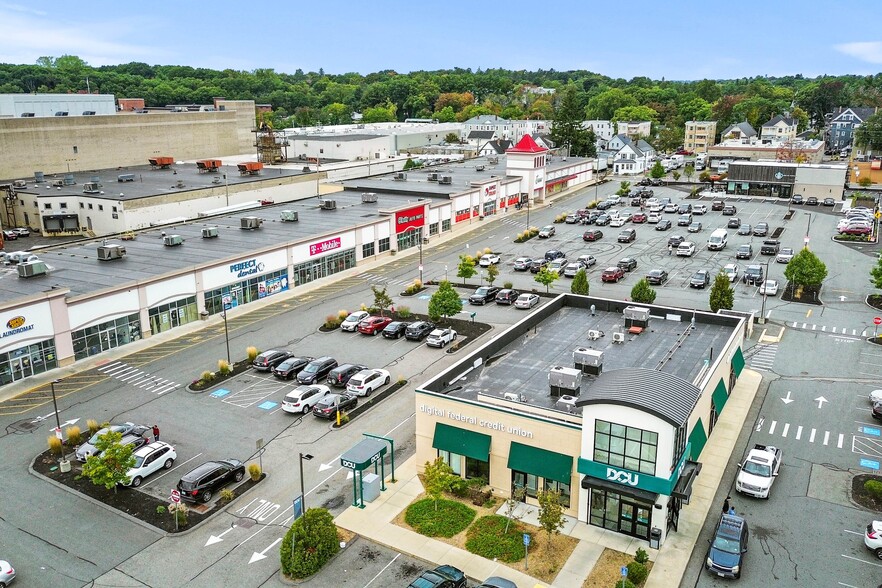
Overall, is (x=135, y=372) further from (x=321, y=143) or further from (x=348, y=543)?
(x=321, y=143)

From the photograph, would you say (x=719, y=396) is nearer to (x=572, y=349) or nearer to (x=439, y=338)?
(x=572, y=349)

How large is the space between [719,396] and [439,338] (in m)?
20.6

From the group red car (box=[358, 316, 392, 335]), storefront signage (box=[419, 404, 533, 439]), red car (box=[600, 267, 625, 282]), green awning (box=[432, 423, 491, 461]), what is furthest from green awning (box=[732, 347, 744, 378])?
red car (box=[600, 267, 625, 282])

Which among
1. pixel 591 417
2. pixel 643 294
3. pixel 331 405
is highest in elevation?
pixel 591 417

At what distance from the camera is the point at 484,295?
6275 centimetres

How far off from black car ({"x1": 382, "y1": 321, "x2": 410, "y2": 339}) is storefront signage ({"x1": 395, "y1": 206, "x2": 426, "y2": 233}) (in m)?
27.6

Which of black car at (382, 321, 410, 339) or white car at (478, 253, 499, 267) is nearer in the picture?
black car at (382, 321, 410, 339)

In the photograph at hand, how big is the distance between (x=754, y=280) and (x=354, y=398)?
1789 inches

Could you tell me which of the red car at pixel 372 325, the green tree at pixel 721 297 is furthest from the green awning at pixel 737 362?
the red car at pixel 372 325

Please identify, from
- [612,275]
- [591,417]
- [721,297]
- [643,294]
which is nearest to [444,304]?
[643,294]

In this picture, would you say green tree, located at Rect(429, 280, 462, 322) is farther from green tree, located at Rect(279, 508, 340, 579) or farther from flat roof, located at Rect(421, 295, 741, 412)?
green tree, located at Rect(279, 508, 340, 579)

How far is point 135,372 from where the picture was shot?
152ft

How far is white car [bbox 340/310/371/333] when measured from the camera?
5472 centimetres

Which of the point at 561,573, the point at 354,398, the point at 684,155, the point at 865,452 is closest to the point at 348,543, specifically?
the point at 561,573
